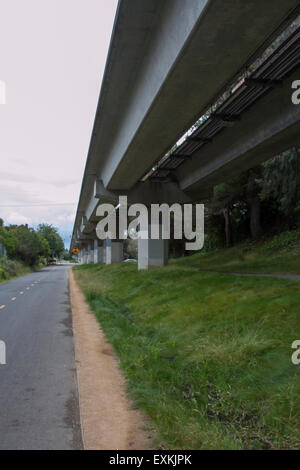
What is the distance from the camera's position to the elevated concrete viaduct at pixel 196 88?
6.99 meters

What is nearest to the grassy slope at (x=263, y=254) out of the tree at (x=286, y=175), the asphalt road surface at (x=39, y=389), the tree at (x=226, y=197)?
the tree at (x=286, y=175)

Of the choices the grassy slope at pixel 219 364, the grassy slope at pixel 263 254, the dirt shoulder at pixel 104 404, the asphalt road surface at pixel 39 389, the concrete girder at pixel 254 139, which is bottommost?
the asphalt road surface at pixel 39 389

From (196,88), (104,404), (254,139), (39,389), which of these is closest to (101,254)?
(254,139)

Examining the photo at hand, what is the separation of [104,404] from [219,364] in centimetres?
185

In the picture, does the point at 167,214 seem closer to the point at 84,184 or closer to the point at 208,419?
the point at 84,184

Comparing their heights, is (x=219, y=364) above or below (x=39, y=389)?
above

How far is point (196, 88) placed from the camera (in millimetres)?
9164

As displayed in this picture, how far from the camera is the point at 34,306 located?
55.3ft

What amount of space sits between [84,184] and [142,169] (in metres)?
11.4

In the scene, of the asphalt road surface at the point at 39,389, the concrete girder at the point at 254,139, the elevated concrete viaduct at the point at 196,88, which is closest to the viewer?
the asphalt road surface at the point at 39,389

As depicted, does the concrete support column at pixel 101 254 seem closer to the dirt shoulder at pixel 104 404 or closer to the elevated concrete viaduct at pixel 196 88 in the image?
the elevated concrete viaduct at pixel 196 88

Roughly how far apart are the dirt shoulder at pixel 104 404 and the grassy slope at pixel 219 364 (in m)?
0.18

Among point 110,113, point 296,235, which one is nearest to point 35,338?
point 110,113

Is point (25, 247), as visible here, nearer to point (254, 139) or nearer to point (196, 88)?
point (254, 139)
